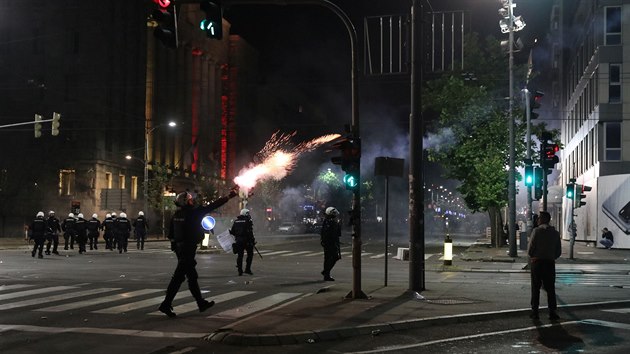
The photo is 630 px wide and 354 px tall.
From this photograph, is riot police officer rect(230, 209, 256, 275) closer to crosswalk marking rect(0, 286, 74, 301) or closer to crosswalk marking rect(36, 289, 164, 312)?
crosswalk marking rect(36, 289, 164, 312)

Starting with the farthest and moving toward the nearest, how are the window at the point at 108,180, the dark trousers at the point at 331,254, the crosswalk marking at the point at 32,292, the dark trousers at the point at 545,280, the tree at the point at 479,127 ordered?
the window at the point at 108,180
the tree at the point at 479,127
the dark trousers at the point at 331,254
the crosswalk marking at the point at 32,292
the dark trousers at the point at 545,280

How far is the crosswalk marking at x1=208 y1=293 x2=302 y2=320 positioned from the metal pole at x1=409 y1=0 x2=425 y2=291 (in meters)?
2.56

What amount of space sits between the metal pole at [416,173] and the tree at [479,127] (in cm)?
2418

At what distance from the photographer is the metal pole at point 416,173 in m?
13.8

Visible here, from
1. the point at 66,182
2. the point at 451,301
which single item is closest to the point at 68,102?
the point at 66,182

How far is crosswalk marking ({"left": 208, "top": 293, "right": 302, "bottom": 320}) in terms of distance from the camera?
11403 mm

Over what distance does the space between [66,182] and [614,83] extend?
140ft

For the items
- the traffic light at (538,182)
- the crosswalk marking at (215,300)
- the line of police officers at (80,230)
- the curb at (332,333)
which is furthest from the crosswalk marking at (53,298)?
the traffic light at (538,182)

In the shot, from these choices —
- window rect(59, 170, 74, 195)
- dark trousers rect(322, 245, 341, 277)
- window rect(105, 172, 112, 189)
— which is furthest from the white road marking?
window rect(105, 172, 112, 189)

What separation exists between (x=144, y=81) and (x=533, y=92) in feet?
149

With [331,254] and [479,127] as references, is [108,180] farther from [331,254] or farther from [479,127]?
[331,254]

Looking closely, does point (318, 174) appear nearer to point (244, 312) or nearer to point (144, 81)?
point (144, 81)

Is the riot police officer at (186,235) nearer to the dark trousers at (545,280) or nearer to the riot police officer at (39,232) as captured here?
the dark trousers at (545,280)

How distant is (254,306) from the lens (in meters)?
12.6
